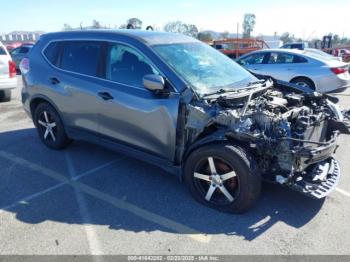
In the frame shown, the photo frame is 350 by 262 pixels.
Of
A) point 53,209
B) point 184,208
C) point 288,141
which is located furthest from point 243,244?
point 53,209

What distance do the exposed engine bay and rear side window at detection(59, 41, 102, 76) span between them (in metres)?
1.72

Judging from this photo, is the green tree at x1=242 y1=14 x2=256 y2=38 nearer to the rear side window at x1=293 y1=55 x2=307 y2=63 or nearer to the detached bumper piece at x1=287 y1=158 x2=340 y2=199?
the rear side window at x1=293 y1=55 x2=307 y2=63

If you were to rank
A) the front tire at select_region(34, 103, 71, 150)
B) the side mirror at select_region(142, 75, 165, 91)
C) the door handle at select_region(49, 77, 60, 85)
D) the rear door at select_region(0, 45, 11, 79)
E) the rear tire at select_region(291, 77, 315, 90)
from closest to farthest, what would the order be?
the side mirror at select_region(142, 75, 165, 91) < the door handle at select_region(49, 77, 60, 85) < the front tire at select_region(34, 103, 71, 150) < the rear door at select_region(0, 45, 11, 79) < the rear tire at select_region(291, 77, 315, 90)

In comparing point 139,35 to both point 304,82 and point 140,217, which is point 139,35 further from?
point 304,82

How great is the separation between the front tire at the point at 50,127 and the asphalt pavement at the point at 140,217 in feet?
1.73

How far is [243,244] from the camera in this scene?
9.84 ft

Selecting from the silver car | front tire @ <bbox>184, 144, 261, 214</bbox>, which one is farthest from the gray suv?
the silver car

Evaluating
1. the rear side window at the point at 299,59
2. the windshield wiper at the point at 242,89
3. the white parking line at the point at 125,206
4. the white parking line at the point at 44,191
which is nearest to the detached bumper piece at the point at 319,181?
the white parking line at the point at 125,206

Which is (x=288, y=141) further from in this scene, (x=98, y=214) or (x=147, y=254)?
(x=98, y=214)

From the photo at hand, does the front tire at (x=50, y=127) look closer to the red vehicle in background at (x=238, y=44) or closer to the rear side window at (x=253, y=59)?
the rear side window at (x=253, y=59)

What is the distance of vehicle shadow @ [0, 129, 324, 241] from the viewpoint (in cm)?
333

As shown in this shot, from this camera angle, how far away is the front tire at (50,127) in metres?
5.07

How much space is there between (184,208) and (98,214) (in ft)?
3.11

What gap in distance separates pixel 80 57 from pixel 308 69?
685 cm
